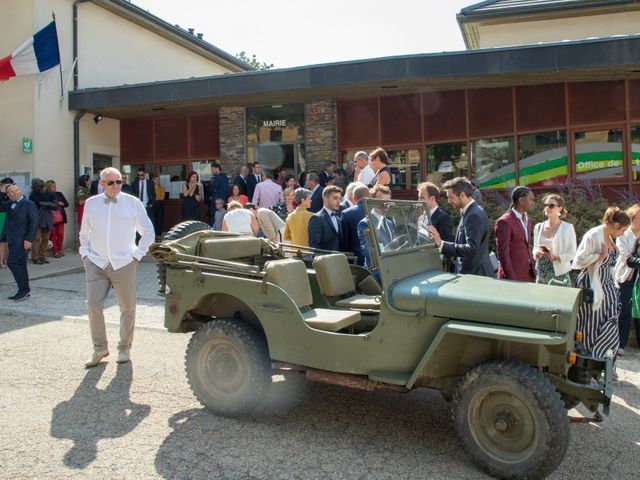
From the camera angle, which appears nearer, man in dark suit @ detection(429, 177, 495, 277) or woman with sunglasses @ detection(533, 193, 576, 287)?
man in dark suit @ detection(429, 177, 495, 277)

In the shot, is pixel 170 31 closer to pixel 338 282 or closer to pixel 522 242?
pixel 522 242

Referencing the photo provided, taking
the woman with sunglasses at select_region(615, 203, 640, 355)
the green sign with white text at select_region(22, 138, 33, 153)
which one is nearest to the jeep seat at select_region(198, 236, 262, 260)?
the woman with sunglasses at select_region(615, 203, 640, 355)

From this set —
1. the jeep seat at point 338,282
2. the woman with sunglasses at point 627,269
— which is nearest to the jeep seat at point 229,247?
the jeep seat at point 338,282

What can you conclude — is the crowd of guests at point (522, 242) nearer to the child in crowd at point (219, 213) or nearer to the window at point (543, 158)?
the child in crowd at point (219, 213)

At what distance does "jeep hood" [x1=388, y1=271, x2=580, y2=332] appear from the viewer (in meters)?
3.26

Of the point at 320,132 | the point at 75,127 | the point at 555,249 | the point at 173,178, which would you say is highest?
the point at 75,127

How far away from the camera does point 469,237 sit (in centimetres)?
493

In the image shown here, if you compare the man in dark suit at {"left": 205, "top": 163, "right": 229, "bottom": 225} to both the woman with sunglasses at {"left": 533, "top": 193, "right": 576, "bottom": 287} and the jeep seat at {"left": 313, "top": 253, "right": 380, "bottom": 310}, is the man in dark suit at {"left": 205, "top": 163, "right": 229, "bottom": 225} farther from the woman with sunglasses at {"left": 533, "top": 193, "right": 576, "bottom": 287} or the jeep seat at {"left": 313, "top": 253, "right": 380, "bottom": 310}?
the jeep seat at {"left": 313, "top": 253, "right": 380, "bottom": 310}

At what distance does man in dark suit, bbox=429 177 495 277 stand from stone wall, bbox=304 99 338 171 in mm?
8944

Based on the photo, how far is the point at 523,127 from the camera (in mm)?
12258

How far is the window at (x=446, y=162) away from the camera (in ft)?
42.3

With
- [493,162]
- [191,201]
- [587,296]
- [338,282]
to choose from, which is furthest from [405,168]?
[587,296]

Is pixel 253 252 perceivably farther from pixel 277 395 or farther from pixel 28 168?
pixel 28 168

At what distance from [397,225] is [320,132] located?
9.96 metres
